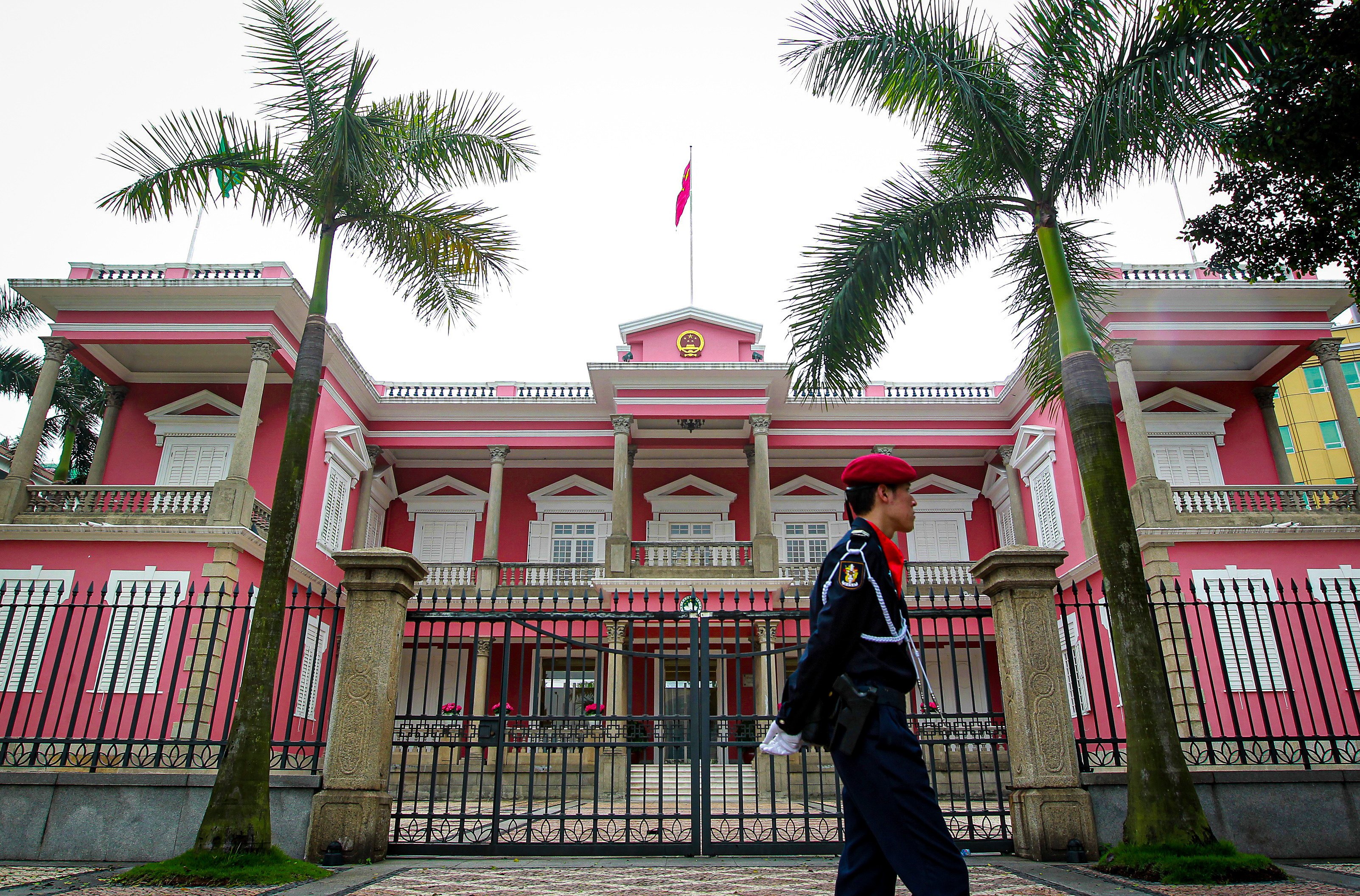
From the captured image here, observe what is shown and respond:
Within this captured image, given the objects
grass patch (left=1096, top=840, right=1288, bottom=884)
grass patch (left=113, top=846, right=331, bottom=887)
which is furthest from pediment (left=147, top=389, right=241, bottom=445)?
grass patch (left=1096, top=840, right=1288, bottom=884)

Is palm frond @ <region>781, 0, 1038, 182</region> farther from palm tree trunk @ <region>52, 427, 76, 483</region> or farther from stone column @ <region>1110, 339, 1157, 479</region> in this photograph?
palm tree trunk @ <region>52, 427, 76, 483</region>

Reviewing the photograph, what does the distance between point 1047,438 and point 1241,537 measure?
4.06 m

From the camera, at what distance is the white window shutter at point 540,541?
823 inches

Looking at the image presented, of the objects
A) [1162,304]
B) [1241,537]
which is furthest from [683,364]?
[1241,537]

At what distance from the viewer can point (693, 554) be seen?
18.2 m

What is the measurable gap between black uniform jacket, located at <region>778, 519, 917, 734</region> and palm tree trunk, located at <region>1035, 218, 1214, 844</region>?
3877mm

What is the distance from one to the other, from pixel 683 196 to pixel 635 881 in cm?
1817

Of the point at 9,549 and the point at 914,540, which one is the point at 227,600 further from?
the point at 914,540

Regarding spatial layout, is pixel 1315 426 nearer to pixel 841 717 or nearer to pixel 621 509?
pixel 621 509

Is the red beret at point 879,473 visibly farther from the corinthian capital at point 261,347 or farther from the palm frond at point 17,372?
the palm frond at point 17,372

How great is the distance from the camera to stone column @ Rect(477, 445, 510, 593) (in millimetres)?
18703

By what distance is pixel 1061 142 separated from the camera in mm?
7234

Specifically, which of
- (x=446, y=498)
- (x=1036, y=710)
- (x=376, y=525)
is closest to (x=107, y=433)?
(x=376, y=525)

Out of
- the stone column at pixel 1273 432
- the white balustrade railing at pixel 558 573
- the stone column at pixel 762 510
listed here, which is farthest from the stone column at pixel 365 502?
the stone column at pixel 1273 432
